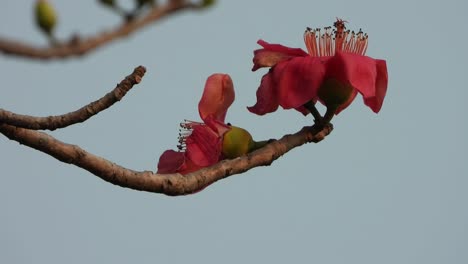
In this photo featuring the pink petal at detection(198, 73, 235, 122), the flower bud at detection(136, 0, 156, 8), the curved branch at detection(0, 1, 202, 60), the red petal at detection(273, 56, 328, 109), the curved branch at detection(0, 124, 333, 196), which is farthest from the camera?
the pink petal at detection(198, 73, 235, 122)

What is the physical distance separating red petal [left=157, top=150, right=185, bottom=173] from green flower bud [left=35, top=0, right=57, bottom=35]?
3.90ft

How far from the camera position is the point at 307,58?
2062 millimetres

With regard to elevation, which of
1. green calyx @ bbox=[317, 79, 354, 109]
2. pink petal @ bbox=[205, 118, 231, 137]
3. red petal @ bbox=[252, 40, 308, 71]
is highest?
red petal @ bbox=[252, 40, 308, 71]

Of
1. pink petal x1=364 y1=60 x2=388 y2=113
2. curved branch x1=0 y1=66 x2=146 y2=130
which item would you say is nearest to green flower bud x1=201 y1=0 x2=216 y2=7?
curved branch x1=0 y1=66 x2=146 y2=130

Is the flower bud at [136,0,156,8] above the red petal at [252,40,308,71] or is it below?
below

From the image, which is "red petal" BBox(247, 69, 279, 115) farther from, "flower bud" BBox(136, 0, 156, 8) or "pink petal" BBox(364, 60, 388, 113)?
"flower bud" BBox(136, 0, 156, 8)

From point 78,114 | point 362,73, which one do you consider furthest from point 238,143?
point 78,114

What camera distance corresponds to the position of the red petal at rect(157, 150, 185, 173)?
80.2 inches

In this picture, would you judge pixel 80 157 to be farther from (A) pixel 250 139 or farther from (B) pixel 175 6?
(B) pixel 175 6

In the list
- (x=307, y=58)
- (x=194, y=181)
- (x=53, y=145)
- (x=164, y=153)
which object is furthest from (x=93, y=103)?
(x=307, y=58)

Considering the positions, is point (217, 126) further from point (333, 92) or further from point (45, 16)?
point (45, 16)

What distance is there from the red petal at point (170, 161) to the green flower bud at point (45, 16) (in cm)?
119

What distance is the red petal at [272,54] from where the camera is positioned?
207 centimetres

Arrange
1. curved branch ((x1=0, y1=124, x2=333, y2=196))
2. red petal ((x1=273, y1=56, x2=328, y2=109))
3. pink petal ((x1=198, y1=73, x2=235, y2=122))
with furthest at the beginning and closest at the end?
pink petal ((x1=198, y1=73, x2=235, y2=122))
red petal ((x1=273, y1=56, x2=328, y2=109))
curved branch ((x1=0, y1=124, x2=333, y2=196))
